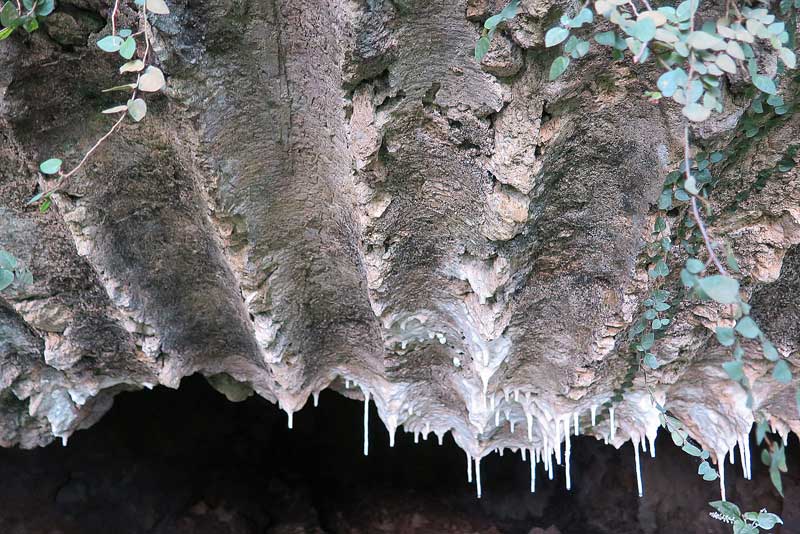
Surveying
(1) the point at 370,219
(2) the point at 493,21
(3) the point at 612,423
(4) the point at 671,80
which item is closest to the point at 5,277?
(1) the point at 370,219

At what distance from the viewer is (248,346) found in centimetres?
106

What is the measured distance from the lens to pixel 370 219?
0.75 meters

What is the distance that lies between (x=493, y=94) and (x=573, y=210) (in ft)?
0.63

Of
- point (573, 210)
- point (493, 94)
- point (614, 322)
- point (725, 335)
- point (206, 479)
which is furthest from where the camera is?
point (206, 479)

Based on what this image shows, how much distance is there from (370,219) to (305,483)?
1.48 meters

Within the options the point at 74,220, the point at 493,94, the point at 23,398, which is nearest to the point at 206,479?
the point at 23,398

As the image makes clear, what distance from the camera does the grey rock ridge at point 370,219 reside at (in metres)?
0.64

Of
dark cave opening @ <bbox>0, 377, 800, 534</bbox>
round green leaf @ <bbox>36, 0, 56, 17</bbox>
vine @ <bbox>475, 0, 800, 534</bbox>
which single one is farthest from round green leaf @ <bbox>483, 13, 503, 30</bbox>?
dark cave opening @ <bbox>0, 377, 800, 534</bbox>

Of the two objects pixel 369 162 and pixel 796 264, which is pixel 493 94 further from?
pixel 796 264

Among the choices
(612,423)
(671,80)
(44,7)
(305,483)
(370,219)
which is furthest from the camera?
(305,483)

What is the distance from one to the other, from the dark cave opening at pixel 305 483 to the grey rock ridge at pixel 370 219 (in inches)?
21.4

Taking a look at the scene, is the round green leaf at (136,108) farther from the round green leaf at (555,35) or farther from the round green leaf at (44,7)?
the round green leaf at (555,35)

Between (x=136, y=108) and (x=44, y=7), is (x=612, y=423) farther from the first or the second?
(x=44, y=7)

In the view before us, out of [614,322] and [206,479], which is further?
[206,479]
